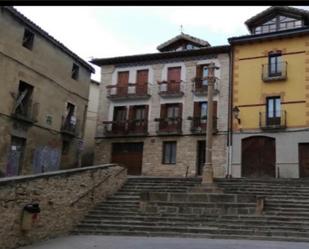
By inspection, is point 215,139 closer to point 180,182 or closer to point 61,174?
point 180,182


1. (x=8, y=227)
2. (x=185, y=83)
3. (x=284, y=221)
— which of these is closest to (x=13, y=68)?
(x=185, y=83)

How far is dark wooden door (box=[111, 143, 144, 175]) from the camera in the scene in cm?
2688

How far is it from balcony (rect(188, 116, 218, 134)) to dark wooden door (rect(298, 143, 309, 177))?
192 inches

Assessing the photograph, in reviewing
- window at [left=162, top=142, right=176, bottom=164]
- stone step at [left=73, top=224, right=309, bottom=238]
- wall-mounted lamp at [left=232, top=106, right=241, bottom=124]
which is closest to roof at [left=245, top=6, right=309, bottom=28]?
wall-mounted lamp at [left=232, top=106, right=241, bottom=124]

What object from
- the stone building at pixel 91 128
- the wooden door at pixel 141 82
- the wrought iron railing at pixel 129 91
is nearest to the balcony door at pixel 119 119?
the wrought iron railing at pixel 129 91

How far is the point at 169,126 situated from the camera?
1041 inches

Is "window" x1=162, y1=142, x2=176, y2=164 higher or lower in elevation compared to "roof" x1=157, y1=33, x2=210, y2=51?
lower

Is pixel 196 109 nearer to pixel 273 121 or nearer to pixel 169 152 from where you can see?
pixel 169 152

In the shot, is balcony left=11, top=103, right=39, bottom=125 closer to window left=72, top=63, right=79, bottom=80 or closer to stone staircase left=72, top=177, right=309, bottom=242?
window left=72, top=63, right=79, bottom=80

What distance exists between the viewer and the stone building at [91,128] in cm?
3089

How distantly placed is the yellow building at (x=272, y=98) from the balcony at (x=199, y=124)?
1.13 metres

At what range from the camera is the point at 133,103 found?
27906mm

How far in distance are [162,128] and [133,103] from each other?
2.84 m

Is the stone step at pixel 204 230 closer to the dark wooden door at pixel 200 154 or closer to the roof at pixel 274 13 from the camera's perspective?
the dark wooden door at pixel 200 154
